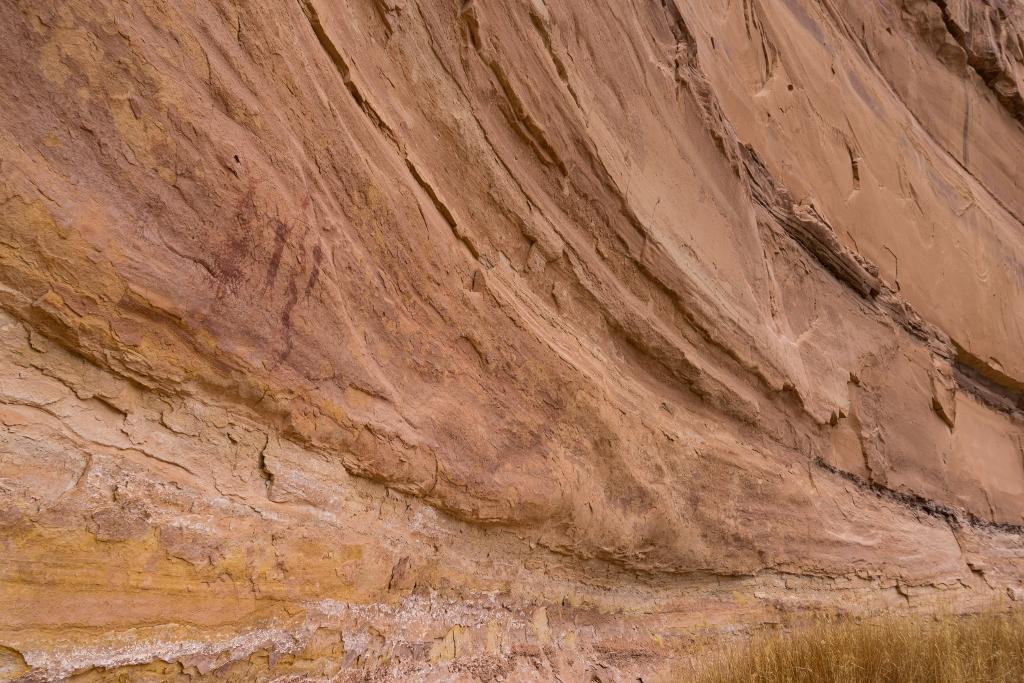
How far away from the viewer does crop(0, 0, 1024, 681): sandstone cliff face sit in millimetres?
2010

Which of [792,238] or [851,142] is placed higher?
[851,142]

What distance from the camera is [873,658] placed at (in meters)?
3.24

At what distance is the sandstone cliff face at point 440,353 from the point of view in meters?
2.01

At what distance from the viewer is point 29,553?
180 centimetres

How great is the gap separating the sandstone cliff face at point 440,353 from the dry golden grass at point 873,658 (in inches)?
20.3

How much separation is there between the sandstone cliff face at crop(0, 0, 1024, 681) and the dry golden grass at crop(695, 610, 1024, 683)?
0.52m

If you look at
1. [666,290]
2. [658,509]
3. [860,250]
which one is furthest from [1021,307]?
[658,509]

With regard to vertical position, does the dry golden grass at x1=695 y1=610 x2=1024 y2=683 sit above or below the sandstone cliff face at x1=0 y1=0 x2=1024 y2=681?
below

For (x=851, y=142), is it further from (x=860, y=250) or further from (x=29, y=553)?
(x=29, y=553)

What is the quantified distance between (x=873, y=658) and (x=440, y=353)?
2.74 meters

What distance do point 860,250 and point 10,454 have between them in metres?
7.09

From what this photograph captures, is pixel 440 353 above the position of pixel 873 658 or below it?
above

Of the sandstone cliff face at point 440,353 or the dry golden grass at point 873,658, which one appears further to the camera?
the dry golden grass at point 873,658

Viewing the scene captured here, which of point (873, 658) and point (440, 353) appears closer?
point (440, 353)
